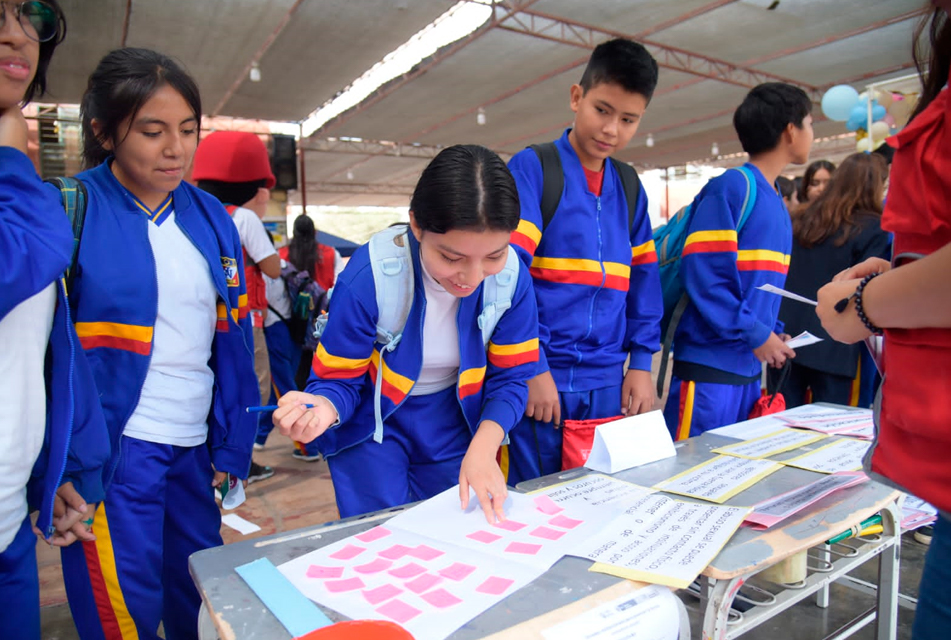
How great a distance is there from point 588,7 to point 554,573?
6.97m

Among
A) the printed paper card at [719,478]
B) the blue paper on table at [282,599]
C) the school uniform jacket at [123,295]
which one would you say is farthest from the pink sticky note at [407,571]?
the school uniform jacket at [123,295]

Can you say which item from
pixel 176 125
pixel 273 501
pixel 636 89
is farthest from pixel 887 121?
pixel 176 125

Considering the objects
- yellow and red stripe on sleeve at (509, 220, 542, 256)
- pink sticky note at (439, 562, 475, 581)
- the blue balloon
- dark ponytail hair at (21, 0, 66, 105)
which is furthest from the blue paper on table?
the blue balloon

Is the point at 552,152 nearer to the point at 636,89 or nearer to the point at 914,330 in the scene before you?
the point at 636,89

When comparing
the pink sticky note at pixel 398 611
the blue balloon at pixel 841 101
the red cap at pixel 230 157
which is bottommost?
the pink sticky note at pixel 398 611

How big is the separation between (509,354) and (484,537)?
47 cm

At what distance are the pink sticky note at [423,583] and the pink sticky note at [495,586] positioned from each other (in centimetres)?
6

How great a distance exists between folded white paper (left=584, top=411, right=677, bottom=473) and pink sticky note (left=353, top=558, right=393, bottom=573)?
53 centimetres

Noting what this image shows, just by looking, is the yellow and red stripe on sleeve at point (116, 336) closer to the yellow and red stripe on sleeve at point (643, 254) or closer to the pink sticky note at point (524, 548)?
the pink sticky note at point (524, 548)

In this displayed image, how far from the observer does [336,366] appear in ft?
3.96

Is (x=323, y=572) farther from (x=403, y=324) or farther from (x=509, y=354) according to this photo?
(x=509, y=354)

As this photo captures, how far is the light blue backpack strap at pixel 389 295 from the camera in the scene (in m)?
1.22

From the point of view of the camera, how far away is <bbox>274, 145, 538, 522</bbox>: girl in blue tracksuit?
1097 millimetres

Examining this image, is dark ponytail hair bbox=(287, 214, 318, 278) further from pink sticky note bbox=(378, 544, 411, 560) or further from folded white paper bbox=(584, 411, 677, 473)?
pink sticky note bbox=(378, 544, 411, 560)
